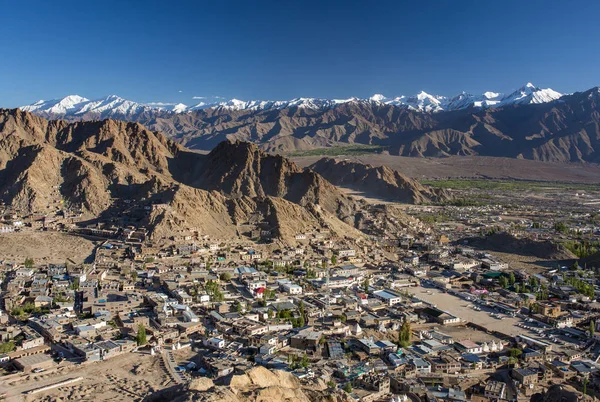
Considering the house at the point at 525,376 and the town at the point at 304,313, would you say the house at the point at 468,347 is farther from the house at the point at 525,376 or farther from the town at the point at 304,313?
the house at the point at 525,376

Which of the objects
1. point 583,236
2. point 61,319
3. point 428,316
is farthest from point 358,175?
point 61,319

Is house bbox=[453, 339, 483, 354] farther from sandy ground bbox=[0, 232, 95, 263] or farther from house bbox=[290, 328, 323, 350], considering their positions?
sandy ground bbox=[0, 232, 95, 263]

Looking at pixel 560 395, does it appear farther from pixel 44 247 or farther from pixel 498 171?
pixel 498 171

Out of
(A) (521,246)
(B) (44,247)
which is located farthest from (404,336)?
(B) (44,247)

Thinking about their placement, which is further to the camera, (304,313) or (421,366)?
(304,313)

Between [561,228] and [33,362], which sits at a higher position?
[561,228]

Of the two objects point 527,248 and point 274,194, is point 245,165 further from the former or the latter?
point 527,248

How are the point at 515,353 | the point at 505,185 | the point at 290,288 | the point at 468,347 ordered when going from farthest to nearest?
the point at 505,185, the point at 290,288, the point at 468,347, the point at 515,353

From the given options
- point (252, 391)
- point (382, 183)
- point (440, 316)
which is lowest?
point (440, 316)
